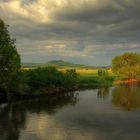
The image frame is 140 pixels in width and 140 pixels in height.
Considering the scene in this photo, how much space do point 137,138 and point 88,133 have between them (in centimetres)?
739

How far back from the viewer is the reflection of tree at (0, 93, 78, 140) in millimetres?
43175

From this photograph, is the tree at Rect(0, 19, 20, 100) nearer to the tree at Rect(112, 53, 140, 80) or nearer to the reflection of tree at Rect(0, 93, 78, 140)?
the reflection of tree at Rect(0, 93, 78, 140)

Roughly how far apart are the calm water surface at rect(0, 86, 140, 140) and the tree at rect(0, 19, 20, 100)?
7.28 metres

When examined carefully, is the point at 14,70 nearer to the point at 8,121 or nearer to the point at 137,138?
the point at 8,121

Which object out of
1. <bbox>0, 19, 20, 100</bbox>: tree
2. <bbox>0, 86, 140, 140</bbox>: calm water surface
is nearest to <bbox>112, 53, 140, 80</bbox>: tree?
<bbox>0, 86, 140, 140</bbox>: calm water surface

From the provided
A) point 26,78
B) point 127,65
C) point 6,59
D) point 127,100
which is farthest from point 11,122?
point 127,65

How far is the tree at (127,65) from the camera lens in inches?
6417

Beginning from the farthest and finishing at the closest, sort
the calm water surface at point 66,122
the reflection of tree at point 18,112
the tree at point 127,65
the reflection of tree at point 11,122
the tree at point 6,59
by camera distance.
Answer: the tree at point 127,65, the tree at point 6,59, the reflection of tree at point 18,112, the calm water surface at point 66,122, the reflection of tree at point 11,122

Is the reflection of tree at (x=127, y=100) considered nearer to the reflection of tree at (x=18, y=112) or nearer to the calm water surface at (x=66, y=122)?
the calm water surface at (x=66, y=122)

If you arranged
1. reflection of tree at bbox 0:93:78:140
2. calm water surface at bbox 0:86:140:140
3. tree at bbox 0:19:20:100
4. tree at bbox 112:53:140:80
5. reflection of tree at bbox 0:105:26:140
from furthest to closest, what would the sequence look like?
tree at bbox 112:53:140:80
tree at bbox 0:19:20:100
reflection of tree at bbox 0:93:78:140
calm water surface at bbox 0:86:140:140
reflection of tree at bbox 0:105:26:140

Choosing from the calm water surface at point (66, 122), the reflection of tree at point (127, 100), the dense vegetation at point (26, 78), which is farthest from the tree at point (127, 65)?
the calm water surface at point (66, 122)

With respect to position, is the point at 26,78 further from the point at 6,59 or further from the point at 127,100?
the point at 127,100

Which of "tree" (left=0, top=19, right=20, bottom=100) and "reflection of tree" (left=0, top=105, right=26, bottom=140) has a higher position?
"tree" (left=0, top=19, right=20, bottom=100)

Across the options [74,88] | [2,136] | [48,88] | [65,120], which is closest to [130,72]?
[74,88]
